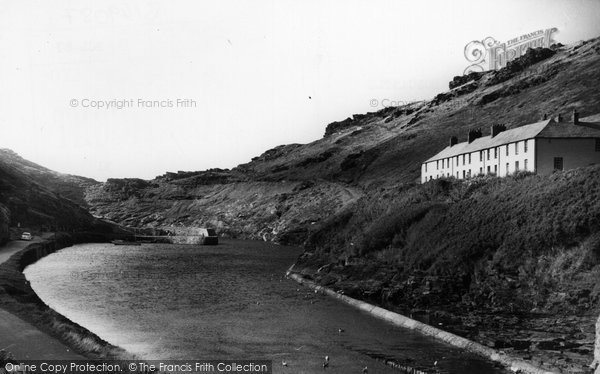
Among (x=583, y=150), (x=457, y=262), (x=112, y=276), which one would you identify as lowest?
(x=112, y=276)

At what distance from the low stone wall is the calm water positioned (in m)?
0.83

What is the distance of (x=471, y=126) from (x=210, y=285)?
136 meters

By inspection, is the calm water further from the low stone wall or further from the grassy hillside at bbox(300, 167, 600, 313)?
the grassy hillside at bbox(300, 167, 600, 313)

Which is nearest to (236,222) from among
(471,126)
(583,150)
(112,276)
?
(471,126)

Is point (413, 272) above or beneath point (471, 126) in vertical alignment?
beneath

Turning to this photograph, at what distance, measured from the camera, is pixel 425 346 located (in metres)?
39.0

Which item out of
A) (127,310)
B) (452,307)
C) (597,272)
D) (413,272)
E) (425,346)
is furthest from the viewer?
(413,272)

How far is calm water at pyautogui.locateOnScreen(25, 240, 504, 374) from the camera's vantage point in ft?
122

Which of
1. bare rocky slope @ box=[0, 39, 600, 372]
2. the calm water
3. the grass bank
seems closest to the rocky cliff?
the calm water

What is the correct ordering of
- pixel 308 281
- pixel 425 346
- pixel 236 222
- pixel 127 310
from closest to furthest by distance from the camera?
pixel 425 346, pixel 127 310, pixel 308 281, pixel 236 222

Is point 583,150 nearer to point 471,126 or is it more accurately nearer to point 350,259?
point 350,259

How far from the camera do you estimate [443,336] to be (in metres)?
40.5

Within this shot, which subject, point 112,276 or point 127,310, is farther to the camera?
point 112,276

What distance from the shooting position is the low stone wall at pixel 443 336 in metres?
32.9
